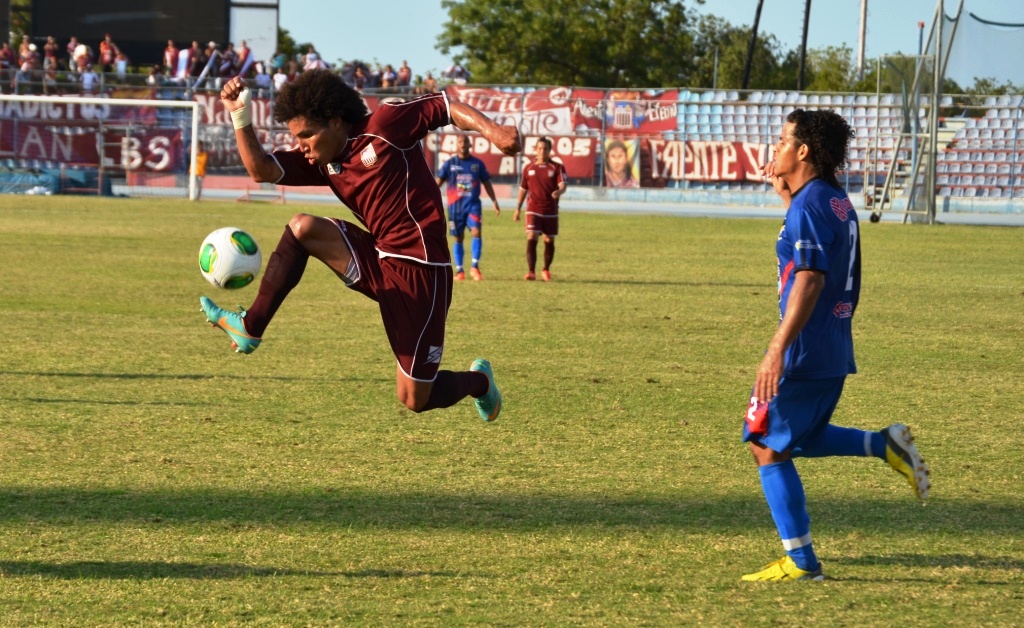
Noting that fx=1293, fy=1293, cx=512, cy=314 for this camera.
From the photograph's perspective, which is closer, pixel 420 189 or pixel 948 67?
pixel 420 189

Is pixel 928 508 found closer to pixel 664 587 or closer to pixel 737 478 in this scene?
pixel 737 478

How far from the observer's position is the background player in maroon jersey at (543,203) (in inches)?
675

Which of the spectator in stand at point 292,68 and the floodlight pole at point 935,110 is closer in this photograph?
the floodlight pole at point 935,110

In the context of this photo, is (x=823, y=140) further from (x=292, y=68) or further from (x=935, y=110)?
(x=292, y=68)

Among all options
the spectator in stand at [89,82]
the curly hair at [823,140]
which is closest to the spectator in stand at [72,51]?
the spectator in stand at [89,82]


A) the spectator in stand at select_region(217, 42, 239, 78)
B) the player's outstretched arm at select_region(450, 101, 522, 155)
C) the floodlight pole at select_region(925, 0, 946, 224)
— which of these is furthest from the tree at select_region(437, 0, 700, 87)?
the player's outstretched arm at select_region(450, 101, 522, 155)

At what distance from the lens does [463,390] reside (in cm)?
667

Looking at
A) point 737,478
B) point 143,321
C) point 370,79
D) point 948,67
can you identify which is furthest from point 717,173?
point 737,478

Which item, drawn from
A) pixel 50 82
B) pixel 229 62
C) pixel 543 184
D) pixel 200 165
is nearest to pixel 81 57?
pixel 50 82

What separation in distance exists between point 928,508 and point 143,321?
8349 mm

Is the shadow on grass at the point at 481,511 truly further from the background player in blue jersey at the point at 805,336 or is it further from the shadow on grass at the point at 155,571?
the background player in blue jersey at the point at 805,336

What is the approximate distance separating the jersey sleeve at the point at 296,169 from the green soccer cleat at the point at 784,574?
282 cm

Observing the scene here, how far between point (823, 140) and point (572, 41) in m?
56.3

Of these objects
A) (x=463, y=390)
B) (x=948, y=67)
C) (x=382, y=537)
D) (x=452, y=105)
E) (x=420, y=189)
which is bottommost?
(x=382, y=537)
